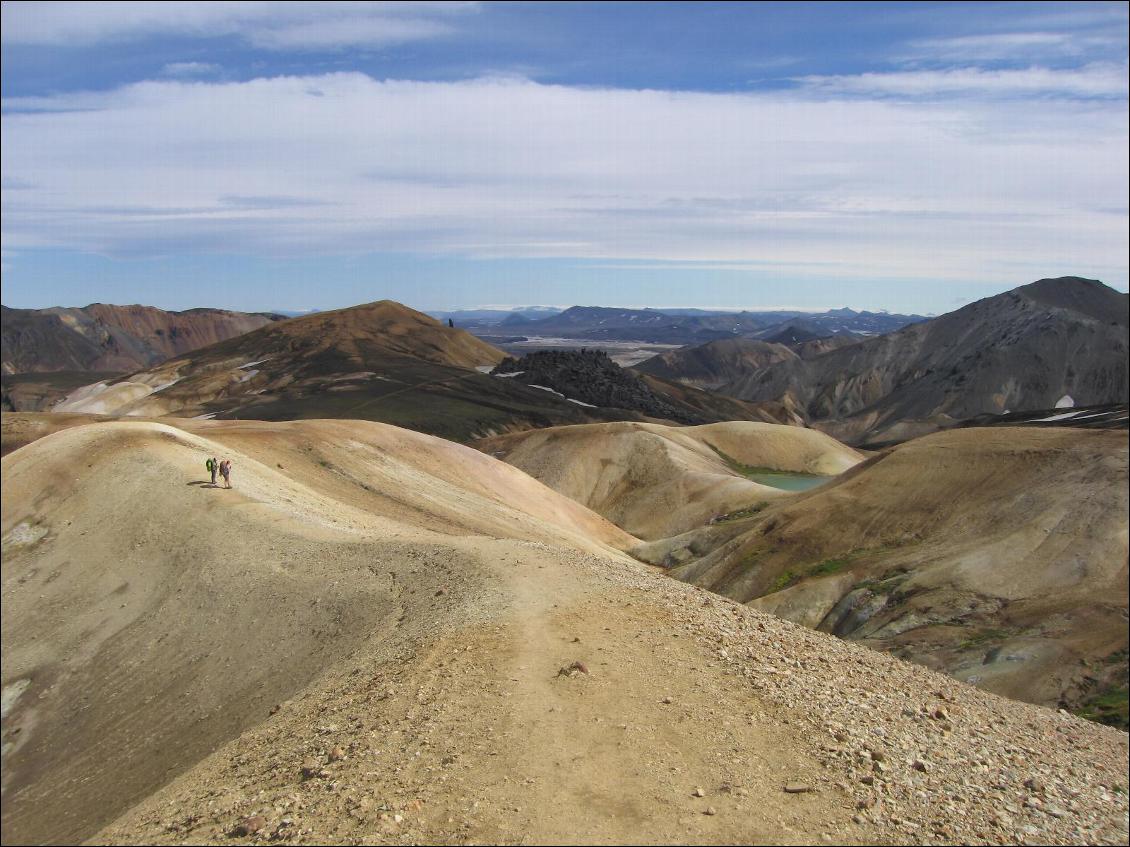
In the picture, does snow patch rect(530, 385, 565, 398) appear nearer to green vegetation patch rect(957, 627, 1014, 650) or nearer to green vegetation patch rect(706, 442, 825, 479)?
green vegetation patch rect(706, 442, 825, 479)

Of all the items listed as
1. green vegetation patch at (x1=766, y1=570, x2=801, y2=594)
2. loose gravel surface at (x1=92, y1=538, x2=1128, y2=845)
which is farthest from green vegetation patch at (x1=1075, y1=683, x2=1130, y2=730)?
green vegetation patch at (x1=766, y1=570, x2=801, y2=594)

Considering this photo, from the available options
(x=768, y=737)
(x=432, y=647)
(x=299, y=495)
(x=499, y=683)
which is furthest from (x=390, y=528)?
(x=768, y=737)

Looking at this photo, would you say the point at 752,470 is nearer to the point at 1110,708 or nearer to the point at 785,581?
the point at 785,581

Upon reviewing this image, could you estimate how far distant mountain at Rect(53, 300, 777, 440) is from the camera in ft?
447

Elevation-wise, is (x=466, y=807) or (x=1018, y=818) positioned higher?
(x=466, y=807)

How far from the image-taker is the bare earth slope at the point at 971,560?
Result: 33062 mm

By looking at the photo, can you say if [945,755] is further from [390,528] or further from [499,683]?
[390,528]

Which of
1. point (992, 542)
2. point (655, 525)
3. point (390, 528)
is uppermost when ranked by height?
point (390, 528)

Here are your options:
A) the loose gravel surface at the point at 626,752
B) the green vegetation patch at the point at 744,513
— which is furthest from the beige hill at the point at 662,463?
the loose gravel surface at the point at 626,752

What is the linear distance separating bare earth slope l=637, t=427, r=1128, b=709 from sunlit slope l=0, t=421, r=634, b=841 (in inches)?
908

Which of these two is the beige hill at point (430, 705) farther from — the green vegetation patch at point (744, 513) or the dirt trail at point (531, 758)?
the green vegetation patch at point (744, 513)

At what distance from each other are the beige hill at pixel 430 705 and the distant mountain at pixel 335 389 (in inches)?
4045

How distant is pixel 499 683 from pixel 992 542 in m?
34.9

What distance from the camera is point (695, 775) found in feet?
44.8
